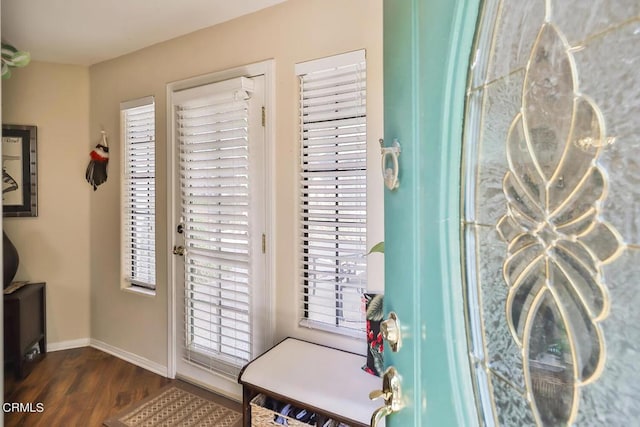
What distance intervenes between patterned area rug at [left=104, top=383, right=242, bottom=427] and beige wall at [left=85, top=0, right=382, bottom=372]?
16.6 inches

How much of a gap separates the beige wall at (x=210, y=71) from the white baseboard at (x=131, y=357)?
4 centimetres

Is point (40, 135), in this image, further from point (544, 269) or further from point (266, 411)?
point (544, 269)

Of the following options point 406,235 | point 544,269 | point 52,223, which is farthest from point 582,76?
point 52,223

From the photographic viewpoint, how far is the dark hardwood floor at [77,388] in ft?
7.06

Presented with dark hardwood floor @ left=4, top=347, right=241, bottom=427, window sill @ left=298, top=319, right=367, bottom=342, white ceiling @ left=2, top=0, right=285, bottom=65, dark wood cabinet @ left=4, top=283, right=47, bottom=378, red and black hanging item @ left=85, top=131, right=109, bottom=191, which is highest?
white ceiling @ left=2, top=0, right=285, bottom=65

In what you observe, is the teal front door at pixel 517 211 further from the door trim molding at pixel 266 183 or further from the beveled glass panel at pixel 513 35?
the door trim molding at pixel 266 183

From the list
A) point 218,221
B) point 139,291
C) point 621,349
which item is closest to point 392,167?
point 621,349

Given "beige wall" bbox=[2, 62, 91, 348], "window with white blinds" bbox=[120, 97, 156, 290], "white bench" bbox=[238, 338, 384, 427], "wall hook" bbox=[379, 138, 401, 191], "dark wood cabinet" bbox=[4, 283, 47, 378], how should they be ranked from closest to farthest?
"wall hook" bbox=[379, 138, 401, 191] → "white bench" bbox=[238, 338, 384, 427] → "dark wood cabinet" bbox=[4, 283, 47, 378] → "window with white blinds" bbox=[120, 97, 156, 290] → "beige wall" bbox=[2, 62, 91, 348]

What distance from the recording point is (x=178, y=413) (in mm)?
2160

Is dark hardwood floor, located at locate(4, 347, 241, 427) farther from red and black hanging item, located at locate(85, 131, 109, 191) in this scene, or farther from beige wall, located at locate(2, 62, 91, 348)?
red and black hanging item, located at locate(85, 131, 109, 191)

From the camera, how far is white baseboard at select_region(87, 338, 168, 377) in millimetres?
2689

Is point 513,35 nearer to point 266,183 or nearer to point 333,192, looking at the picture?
point 333,192
